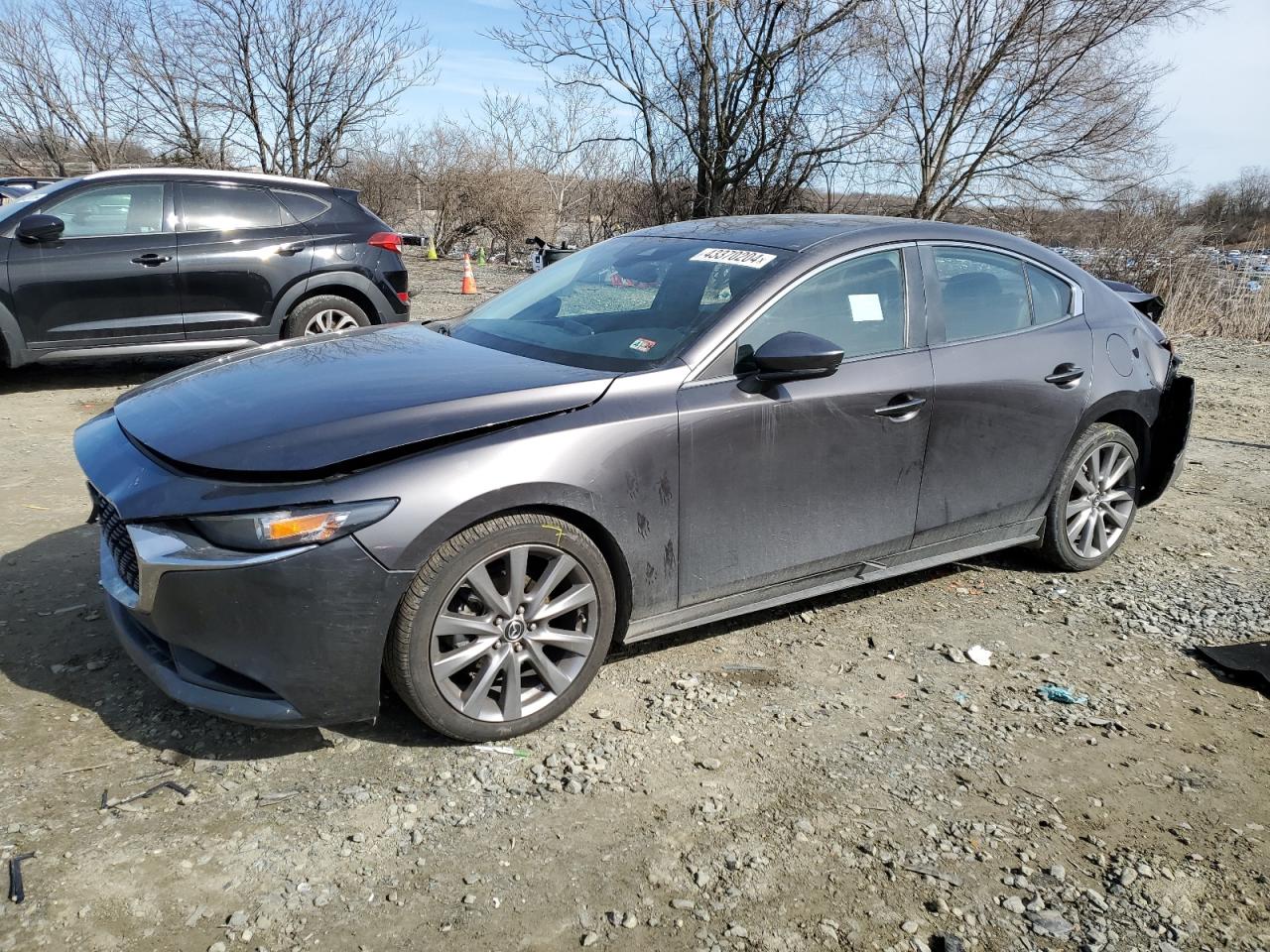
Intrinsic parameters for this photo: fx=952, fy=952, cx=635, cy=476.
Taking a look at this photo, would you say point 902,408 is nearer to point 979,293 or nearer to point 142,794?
point 979,293

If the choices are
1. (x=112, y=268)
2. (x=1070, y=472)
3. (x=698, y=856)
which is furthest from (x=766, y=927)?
(x=112, y=268)

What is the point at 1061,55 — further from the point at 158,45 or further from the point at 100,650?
the point at 100,650

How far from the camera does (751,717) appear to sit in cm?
339

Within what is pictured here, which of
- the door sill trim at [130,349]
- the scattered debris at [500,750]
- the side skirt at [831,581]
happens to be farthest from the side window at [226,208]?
the scattered debris at [500,750]

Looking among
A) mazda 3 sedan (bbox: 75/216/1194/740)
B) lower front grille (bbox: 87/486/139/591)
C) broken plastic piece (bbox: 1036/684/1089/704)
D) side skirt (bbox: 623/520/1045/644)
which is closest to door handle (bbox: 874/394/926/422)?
mazda 3 sedan (bbox: 75/216/1194/740)

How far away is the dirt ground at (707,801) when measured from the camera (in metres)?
2.40

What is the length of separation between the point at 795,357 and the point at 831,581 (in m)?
1.02

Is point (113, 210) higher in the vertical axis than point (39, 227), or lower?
higher

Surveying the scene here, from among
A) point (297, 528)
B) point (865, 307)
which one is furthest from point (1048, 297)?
point (297, 528)

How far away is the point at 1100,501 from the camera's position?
4.80m

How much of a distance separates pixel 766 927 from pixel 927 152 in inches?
708

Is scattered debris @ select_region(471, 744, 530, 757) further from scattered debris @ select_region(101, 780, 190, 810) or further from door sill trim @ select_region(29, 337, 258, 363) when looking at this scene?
door sill trim @ select_region(29, 337, 258, 363)

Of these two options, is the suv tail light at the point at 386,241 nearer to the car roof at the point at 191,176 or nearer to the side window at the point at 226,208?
the car roof at the point at 191,176

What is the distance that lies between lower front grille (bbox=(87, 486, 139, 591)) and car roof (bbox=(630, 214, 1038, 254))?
2550 mm
